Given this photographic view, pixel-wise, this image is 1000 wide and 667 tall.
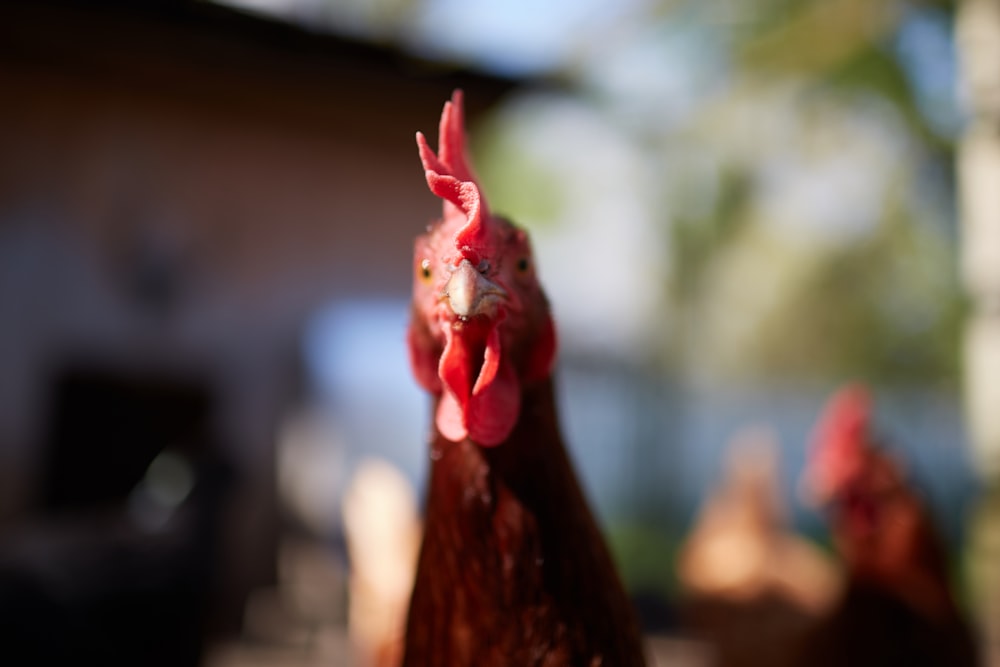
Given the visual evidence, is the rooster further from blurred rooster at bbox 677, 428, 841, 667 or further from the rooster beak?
blurred rooster at bbox 677, 428, 841, 667

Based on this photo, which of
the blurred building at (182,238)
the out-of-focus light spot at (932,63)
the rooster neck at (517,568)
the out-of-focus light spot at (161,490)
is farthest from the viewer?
the out-of-focus light spot at (932,63)

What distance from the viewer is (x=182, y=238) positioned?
587 cm

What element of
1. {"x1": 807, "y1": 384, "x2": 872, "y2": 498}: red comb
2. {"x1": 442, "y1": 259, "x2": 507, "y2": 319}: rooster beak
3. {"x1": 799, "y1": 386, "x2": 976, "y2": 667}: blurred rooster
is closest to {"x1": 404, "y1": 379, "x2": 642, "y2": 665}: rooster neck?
{"x1": 442, "y1": 259, "x2": 507, "y2": 319}: rooster beak

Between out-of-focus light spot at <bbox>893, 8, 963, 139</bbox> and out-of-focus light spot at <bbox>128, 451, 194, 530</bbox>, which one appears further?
out-of-focus light spot at <bbox>893, 8, 963, 139</bbox>

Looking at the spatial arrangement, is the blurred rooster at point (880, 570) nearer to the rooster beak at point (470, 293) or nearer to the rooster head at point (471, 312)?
the rooster head at point (471, 312)

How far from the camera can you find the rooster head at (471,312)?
3.91 ft

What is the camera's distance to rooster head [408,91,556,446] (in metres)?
1.19

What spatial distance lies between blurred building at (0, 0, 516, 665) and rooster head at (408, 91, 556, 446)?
3.63 m

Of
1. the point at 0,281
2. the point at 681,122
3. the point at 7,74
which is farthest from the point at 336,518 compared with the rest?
the point at 681,122

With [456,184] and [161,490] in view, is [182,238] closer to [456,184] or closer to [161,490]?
[161,490]

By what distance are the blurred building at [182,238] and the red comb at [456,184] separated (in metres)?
3.69

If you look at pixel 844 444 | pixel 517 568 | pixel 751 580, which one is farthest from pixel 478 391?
pixel 751 580

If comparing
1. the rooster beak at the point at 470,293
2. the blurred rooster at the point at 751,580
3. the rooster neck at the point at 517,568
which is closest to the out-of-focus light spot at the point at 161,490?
the blurred rooster at the point at 751,580

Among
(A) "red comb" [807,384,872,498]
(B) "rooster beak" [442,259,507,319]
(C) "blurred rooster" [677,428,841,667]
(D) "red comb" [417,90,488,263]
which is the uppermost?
(D) "red comb" [417,90,488,263]
